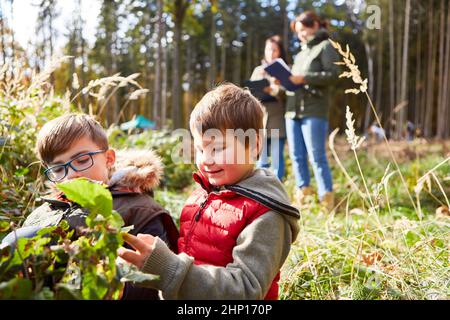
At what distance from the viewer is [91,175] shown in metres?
1.59

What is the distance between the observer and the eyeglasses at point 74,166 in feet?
Result: 5.09

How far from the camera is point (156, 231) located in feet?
4.89

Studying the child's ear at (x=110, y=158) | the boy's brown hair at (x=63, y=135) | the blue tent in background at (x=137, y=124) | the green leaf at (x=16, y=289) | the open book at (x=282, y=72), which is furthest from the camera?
the open book at (x=282, y=72)

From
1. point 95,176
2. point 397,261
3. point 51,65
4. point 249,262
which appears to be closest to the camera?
point 249,262

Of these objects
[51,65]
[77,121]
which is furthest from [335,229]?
[51,65]

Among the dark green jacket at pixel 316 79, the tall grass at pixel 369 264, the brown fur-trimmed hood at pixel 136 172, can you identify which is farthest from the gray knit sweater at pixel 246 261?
the dark green jacket at pixel 316 79

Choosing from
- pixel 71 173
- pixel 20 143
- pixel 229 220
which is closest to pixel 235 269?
pixel 229 220

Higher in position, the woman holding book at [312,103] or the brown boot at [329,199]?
the woman holding book at [312,103]

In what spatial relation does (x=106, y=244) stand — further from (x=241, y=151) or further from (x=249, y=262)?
(x=241, y=151)

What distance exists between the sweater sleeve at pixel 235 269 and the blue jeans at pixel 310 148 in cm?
253

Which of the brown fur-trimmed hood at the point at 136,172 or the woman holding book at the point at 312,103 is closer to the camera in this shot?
the brown fur-trimmed hood at the point at 136,172

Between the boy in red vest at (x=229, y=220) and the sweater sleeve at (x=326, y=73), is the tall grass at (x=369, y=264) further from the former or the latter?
the sweater sleeve at (x=326, y=73)

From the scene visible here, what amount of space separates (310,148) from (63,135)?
2522 millimetres
